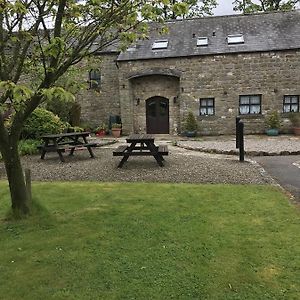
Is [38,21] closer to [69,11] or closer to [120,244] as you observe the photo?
[69,11]

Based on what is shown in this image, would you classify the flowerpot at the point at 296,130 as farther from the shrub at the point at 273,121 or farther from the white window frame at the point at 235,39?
the white window frame at the point at 235,39

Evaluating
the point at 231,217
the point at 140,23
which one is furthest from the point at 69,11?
the point at 231,217

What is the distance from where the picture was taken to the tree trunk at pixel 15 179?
545cm

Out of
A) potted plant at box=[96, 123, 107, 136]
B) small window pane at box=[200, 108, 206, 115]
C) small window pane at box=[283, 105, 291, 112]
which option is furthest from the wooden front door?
small window pane at box=[283, 105, 291, 112]

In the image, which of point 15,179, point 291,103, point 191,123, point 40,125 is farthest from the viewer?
point 191,123

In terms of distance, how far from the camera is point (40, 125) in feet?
49.5

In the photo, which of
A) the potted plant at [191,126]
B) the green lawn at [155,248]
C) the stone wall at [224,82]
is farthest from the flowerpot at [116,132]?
the green lawn at [155,248]

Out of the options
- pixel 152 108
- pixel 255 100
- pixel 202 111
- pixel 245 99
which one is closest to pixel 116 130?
pixel 152 108

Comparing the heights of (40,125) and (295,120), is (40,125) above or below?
above

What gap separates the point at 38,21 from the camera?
4.89m

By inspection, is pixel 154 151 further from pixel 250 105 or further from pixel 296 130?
pixel 296 130

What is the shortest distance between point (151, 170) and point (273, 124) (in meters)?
11.9

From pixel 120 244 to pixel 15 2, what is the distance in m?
3.26

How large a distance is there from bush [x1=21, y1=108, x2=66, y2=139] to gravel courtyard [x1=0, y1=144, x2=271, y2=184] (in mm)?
2760
